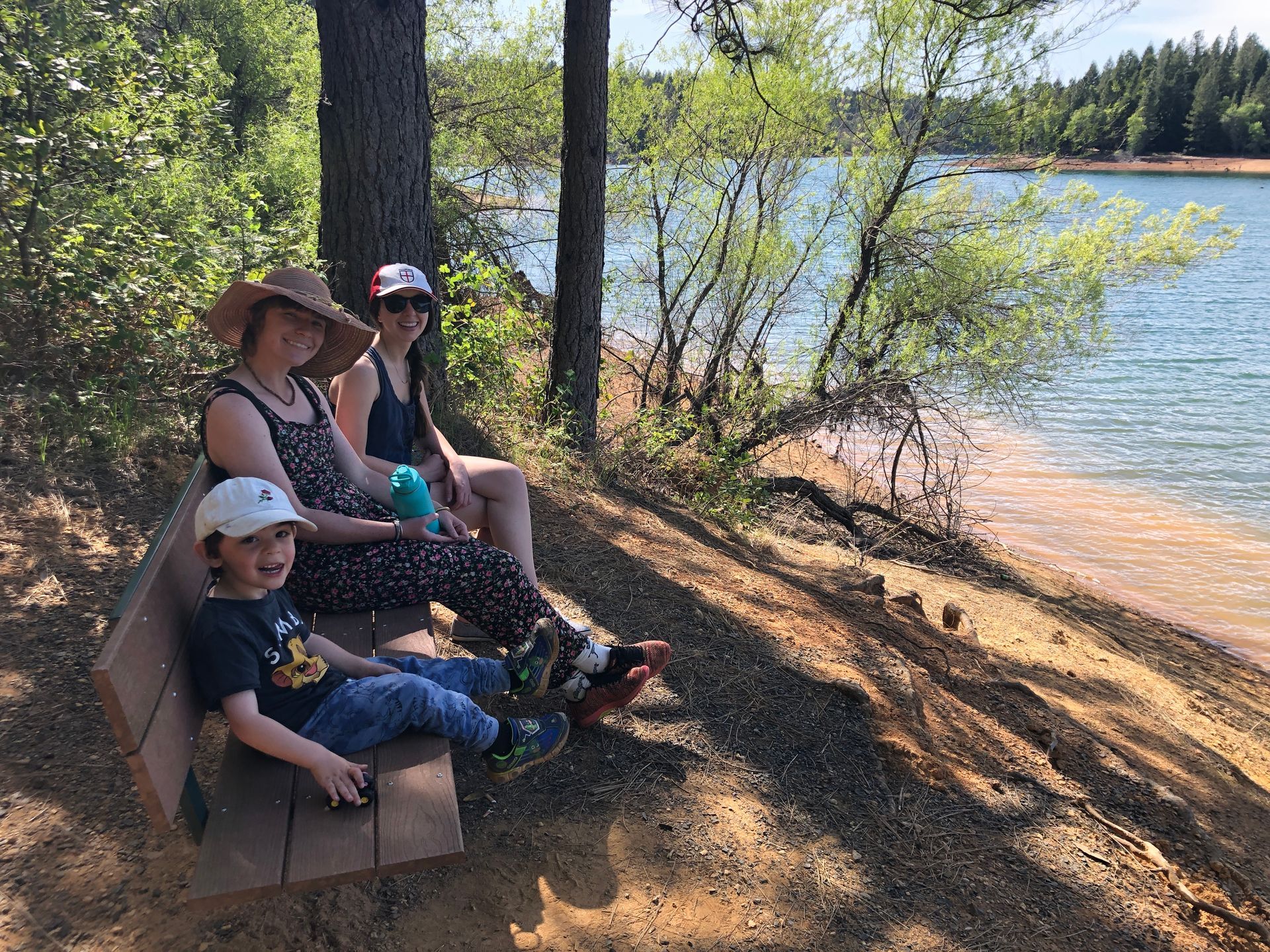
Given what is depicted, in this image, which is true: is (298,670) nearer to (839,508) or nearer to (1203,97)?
(839,508)

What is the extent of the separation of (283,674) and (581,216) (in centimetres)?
510

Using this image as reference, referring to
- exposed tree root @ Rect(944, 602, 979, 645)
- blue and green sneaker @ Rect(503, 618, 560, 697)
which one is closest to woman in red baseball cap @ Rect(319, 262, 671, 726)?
blue and green sneaker @ Rect(503, 618, 560, 697)

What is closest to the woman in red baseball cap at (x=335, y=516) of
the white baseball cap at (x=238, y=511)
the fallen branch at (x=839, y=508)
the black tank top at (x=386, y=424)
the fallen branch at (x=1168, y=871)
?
the black tank top at (x=386, y=424)

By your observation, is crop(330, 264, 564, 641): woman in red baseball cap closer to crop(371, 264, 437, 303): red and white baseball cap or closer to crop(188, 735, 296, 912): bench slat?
crop(371, 264, 437, 303): red and white baseball cap

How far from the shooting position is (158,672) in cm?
183

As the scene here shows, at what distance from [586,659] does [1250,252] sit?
33.2 meters

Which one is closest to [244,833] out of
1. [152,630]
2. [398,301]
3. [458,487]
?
[152,630]

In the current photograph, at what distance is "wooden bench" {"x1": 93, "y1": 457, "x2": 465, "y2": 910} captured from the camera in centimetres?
169

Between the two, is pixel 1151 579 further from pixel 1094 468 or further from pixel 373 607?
pixel 373 607

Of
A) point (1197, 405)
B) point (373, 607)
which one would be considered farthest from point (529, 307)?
point (1197, 405)

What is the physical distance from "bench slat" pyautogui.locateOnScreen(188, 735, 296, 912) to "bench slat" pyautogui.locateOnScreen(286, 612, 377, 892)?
0.03 metres

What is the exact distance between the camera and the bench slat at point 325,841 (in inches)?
69.9

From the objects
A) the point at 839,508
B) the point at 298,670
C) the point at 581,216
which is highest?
the point at 581,216

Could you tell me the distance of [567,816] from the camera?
8.71ft
